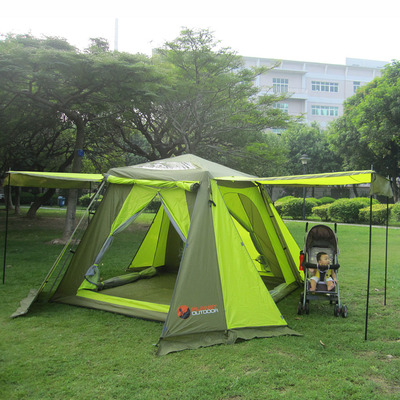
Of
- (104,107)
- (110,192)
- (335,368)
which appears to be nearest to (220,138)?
(104,107)

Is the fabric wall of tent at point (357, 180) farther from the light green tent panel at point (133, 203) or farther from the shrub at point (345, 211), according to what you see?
the shrub at point (345, 211)

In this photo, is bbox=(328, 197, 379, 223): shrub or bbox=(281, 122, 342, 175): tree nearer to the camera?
bbox=(328, 197, 379, 223): shrub

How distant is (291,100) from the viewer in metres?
43.1

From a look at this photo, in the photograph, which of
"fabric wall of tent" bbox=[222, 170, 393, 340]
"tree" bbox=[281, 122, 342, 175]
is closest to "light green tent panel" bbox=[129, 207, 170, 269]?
"fabric wall of tent" bbox=[222, 170, 393, 340]

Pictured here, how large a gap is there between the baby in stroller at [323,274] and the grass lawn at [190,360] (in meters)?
0.41

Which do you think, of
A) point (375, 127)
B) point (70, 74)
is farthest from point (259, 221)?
point (375, 127)

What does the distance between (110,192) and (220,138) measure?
8.84 metres

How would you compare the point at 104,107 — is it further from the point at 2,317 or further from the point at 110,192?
the point at 2,317

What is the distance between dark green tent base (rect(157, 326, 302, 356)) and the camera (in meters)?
4.20

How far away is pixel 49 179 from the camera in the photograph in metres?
6.35

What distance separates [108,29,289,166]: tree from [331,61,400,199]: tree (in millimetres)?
7541

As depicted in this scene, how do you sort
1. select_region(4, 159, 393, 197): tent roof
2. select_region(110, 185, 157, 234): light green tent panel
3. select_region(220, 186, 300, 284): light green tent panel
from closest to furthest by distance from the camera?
select_region(4, 159, 393, 197): tent roof → select_region(110, 185, 157, 234): light green tent panel → select_region(220, 186, 300, 284): light green tent panel

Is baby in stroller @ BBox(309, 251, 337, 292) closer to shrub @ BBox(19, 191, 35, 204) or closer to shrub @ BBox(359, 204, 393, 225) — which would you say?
shrub @ BBox(359, 204, 393, 225)

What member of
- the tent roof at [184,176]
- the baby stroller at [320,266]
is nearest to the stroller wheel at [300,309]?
the baby stroller at [320,266]
